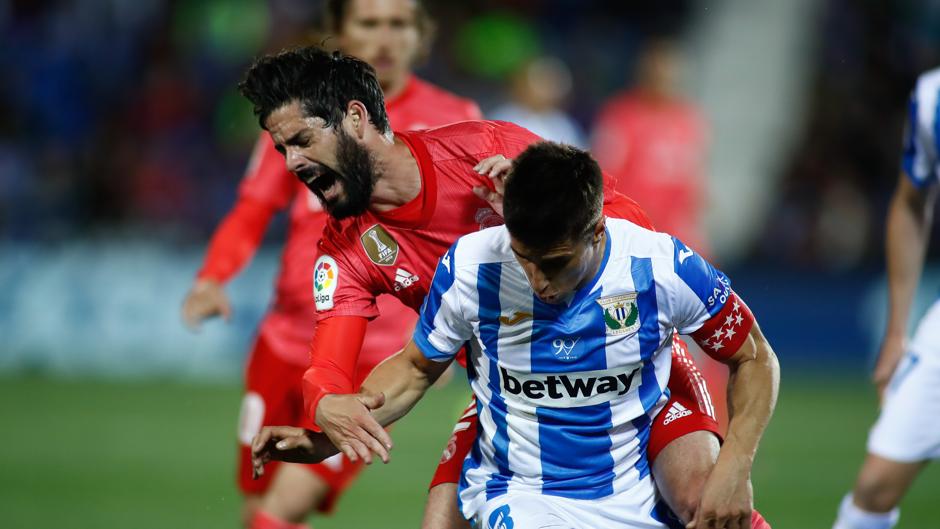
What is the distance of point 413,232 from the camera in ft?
13.3

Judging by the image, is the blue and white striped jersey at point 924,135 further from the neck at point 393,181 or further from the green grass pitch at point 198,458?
the green grass pitch at point 198,458

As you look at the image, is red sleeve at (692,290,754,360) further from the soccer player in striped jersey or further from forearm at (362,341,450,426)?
forearm at (362,341,450,426)

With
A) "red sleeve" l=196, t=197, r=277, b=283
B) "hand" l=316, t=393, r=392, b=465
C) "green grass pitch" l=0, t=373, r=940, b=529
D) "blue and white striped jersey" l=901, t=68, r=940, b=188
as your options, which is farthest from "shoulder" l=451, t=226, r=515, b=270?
"green grass pitch" l=0, t=373, r=940, b=529

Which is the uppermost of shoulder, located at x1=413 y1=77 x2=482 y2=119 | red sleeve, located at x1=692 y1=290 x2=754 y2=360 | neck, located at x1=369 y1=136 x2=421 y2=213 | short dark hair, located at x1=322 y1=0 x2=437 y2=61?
short dark hair, located at x1=322 y1=0 x2=437 y2=61

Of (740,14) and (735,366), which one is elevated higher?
(740,14)

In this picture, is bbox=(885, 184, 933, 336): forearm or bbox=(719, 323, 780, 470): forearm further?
bbox=(885, 184, 933, 336): forearm

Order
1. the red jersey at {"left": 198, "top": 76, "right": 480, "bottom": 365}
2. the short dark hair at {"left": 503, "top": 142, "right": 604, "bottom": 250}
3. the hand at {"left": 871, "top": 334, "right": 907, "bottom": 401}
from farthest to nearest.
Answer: the red jersey at {"left": 198, "top": 76, "right": 480, "bottom": 365}
the hand at {"left": 871, "top": 334, "right": 907, "bottom": 401}
the short dark hair at {"left": 503, "top": 142, "right": 604, "bottom": 250}

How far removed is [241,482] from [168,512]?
1502 millimetres

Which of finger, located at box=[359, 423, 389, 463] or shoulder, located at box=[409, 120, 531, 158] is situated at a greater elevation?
shoulder, located at box=[409, 120, 531, 158]

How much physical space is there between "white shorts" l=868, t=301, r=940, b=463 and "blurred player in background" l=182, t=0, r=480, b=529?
2.13 metres

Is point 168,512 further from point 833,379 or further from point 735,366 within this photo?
point 833,379

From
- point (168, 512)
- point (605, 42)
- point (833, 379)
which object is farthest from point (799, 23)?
point (168, 512)

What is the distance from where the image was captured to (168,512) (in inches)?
Answer: 265

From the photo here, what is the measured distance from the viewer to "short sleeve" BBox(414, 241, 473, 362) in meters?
3.71
